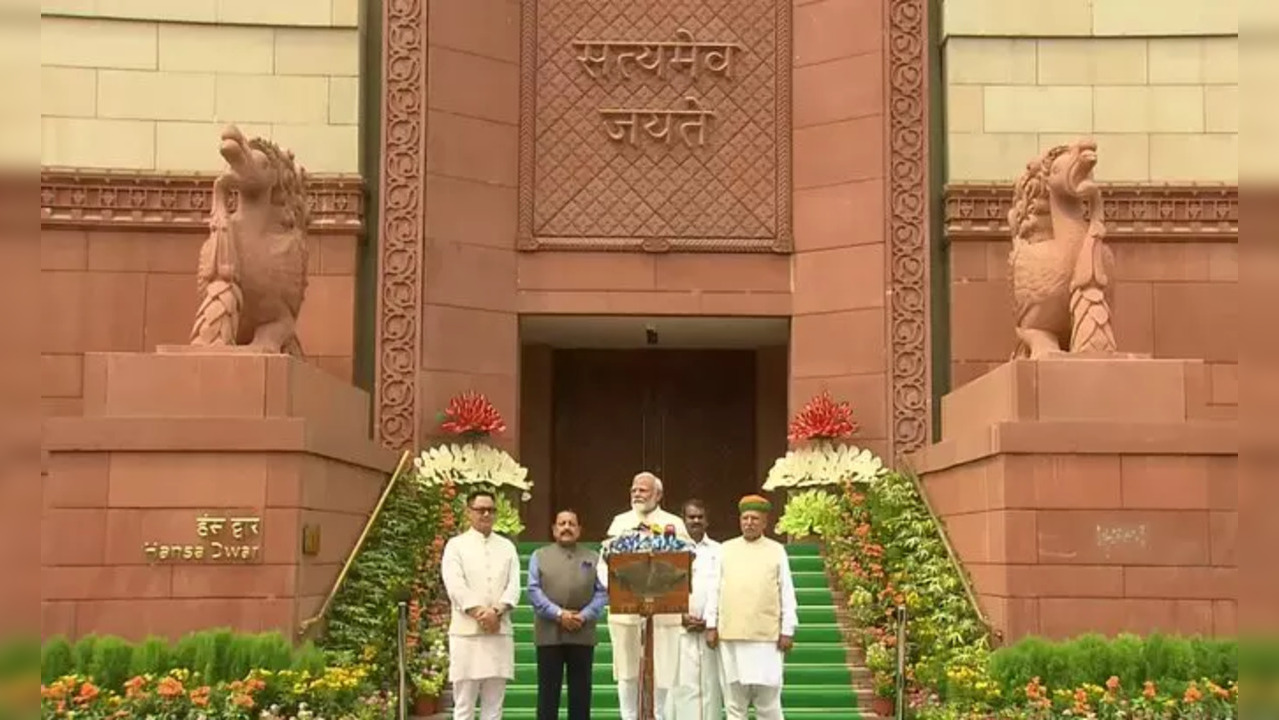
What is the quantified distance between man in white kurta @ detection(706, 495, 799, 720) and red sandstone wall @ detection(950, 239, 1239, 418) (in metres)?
6.40

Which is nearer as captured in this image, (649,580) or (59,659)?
(649,580)

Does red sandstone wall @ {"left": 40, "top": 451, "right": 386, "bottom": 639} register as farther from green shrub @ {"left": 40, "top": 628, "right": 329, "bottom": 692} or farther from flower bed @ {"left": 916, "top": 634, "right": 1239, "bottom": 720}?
flower bed @ {"left": 916, "top": 634, "right": 1239, "bottom": 720}

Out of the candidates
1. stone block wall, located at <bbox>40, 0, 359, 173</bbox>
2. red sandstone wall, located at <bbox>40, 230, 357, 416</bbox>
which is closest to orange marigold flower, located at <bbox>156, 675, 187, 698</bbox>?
red sandstone wall, located at <bbox>40, 230, 357, 416</bbox>

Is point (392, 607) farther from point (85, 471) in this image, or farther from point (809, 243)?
point (809, 243)

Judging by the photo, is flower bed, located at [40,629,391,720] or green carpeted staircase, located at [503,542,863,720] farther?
green carpeted staircase, located at [503,542,863,720]

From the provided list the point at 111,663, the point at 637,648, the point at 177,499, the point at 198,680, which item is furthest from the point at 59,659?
the point at 637,648

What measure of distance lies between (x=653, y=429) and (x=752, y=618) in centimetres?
950

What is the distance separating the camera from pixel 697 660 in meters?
8.91

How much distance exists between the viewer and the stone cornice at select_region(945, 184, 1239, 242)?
1433 centimetres

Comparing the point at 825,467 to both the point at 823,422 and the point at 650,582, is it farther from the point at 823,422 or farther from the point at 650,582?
the point at 650,582

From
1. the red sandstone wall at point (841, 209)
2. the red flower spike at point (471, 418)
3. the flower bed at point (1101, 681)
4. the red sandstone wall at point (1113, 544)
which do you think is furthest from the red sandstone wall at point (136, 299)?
the flower bed at point (1101, 681)

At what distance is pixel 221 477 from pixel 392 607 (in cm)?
184

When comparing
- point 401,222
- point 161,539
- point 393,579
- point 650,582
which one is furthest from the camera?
point 401,222

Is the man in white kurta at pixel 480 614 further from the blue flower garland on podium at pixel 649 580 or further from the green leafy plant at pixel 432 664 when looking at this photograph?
the green leafy plant at pixel 432 664
